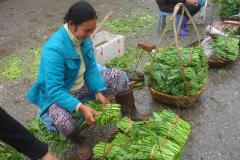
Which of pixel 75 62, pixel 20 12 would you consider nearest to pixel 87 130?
pixel 75 62

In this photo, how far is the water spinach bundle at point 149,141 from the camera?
6.72 feet

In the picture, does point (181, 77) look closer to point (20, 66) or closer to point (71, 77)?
point (71, 77)

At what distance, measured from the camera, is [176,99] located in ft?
9.87

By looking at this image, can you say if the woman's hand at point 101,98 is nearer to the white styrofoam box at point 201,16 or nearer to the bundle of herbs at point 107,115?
the bundle of herbs at point 107,115

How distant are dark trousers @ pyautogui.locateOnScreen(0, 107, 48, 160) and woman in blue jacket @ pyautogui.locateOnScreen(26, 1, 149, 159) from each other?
3.00ft

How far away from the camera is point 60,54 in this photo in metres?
2.40

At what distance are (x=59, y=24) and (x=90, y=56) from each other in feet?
12.7

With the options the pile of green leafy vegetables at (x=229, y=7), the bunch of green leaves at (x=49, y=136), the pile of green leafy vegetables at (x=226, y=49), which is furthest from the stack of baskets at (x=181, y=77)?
the pile of green leafy vegetables at (x=229, y=7)

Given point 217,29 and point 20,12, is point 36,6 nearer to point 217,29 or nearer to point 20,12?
point 20,12

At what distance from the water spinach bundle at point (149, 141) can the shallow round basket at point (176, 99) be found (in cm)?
77

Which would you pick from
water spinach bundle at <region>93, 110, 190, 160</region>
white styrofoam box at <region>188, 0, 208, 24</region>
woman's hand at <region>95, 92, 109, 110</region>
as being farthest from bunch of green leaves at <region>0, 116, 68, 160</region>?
white styrofoam box at <region>188, 0, 208, 24</region>

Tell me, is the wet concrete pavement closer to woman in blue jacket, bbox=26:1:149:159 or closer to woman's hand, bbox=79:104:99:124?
woman in blue jacket, bbox=26:1:149:159

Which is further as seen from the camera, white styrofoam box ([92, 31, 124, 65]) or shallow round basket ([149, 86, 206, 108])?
white styrofoam box ([92, 31, 124, 65])

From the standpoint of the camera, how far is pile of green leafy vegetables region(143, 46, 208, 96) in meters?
Answer: 3.02
